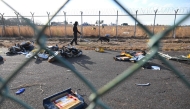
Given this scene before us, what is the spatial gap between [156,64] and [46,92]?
15.3 feet

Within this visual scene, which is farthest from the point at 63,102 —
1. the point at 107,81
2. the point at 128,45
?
the point at 128,45

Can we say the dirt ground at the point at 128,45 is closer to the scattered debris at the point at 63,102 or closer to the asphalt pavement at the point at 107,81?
the asphalt pavement at the point at 107,81

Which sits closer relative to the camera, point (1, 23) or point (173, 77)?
point (173, 77)

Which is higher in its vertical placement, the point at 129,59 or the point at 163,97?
the point at 129,59

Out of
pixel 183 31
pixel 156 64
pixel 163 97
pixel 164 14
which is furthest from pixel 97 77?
pixel 183 31

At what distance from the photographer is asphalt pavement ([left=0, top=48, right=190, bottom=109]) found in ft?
12.2

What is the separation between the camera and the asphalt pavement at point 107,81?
3.72 metres

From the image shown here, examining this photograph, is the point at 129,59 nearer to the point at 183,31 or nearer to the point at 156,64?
the point at 156,64

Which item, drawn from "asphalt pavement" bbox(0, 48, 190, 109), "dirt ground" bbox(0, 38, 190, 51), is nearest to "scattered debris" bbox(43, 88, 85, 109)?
"asphalt pavement" bbox(0, 48, 190, 109)

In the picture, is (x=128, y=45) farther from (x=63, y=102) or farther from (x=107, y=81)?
(x=63, y=102)

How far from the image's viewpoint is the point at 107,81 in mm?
5125

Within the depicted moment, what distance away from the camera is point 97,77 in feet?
17.8

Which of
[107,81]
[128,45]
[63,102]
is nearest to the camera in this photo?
[63,102]

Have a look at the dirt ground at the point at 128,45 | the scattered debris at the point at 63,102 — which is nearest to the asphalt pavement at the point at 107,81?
the scattered debris at the point at 63,102
